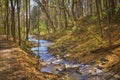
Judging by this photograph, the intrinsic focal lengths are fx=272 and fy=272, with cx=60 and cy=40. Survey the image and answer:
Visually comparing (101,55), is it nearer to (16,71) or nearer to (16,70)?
(16,70)

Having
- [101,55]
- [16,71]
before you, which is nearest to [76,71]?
[101,55]

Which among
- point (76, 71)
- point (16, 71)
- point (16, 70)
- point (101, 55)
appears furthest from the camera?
point (101, 55)

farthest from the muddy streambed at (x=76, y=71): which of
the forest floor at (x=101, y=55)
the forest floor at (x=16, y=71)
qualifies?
the forest floor at (x=16, y=71)

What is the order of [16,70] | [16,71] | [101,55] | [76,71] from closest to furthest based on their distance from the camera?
[16,71] → [16,70] → [76,71] → [101,55]

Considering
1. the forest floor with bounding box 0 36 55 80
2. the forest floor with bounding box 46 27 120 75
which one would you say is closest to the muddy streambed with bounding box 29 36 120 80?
the forest floor with bounding box 46 27 120 75

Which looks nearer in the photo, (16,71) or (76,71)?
(16,71)

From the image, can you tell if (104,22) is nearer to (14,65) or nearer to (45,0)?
(14,65)

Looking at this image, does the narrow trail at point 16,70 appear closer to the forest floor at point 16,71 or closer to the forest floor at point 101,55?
the forest floor at point 16,71

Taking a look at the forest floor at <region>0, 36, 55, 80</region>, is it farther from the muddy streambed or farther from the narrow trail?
the muddy streambed

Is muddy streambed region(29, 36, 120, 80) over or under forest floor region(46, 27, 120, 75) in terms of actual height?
under

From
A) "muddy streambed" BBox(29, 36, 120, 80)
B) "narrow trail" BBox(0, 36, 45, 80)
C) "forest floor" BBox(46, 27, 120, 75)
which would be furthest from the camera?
"forest floor" BBox(46, 27, 120, 75)

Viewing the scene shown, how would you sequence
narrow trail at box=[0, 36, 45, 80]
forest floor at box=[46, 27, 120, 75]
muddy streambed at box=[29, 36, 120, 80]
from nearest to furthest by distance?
narrow trail at box=[0, 36, 45, 80] → muddy streambed at box=[29, 36, 120, 80] → forest floor at box=[46, 27, 120, 75]

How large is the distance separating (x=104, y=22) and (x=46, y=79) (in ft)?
52.7

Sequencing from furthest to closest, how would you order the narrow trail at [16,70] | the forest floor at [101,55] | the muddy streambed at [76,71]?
1. the forest floor at [101,55]
2. the muddy streambed at [76,71]
3. the narrow trail at [16,70]
